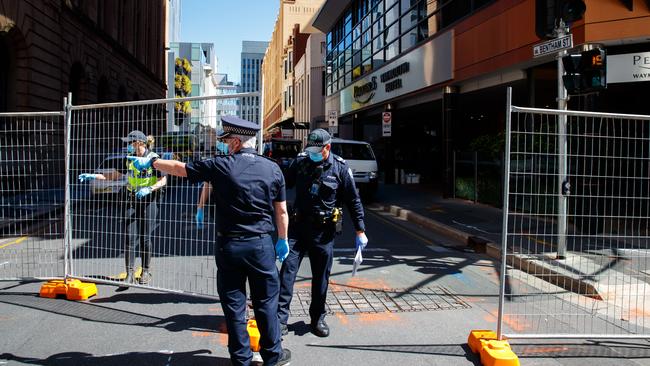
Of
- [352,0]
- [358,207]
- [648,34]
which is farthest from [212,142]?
[352,0]

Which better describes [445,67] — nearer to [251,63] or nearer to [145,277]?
[145,277]

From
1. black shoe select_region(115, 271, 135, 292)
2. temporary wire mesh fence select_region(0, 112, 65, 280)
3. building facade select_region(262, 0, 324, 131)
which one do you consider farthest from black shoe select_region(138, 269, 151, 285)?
building facade select_region(262, 0, 324, 131)

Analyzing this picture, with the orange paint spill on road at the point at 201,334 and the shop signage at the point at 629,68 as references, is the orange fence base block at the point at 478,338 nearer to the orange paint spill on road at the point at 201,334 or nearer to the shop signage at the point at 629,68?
the orange paint spill on road at the point at 201,334

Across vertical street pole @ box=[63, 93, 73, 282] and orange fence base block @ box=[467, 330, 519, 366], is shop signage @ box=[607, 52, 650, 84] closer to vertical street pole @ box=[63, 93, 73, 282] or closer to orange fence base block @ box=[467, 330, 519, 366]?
orange fence base block @ box=[467, 330, 519, 366]

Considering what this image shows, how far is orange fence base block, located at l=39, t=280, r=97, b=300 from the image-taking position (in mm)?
5684

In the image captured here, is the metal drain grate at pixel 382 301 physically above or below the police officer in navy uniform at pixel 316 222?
below

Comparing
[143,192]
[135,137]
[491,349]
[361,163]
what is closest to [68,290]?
[143,192]

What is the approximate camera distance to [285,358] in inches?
156

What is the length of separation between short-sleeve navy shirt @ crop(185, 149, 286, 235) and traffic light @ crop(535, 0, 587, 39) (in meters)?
6.28

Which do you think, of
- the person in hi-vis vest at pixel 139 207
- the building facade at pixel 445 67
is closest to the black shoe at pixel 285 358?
the person in hi-vis vest at pixel 139 207

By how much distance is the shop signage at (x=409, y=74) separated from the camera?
16.9 meters

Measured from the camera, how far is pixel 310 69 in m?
47.5

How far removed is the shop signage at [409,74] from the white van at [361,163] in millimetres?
3489

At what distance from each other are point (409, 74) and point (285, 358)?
1713 centimetres
